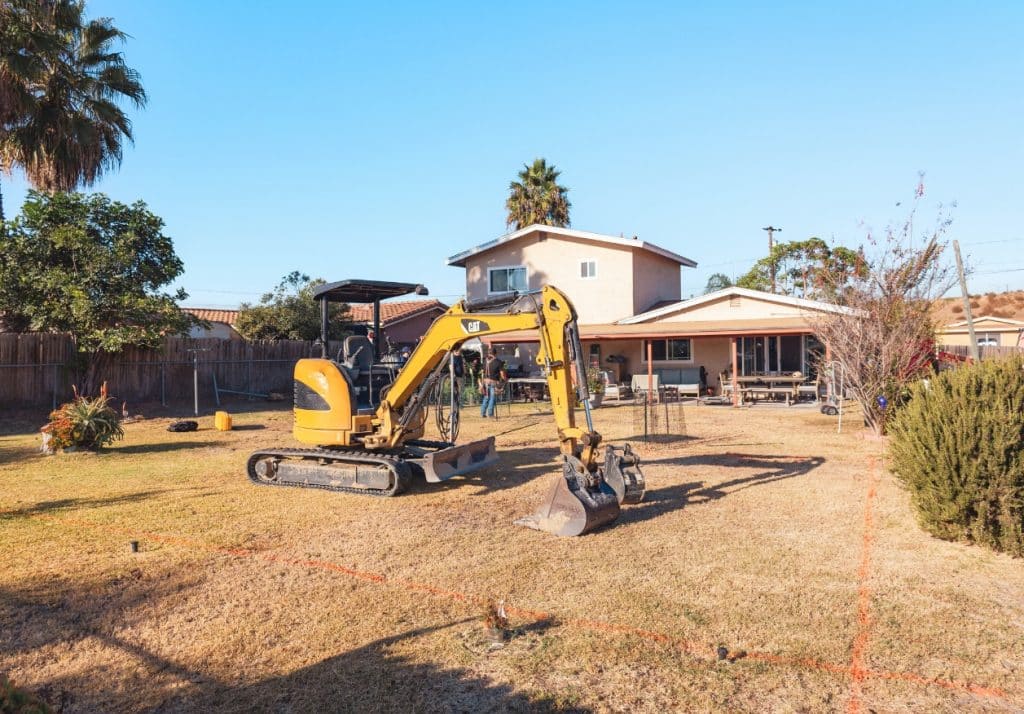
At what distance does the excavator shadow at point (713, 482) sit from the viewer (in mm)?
8703

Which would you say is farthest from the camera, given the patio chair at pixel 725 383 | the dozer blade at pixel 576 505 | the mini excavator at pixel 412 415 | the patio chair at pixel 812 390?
the patio chair at pixel 725 383

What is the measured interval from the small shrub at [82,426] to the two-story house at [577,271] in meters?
15.5

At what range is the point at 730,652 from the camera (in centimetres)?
476

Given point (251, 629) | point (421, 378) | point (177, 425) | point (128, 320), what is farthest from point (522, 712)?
point (128, 320)

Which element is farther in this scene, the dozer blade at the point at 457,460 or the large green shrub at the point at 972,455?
the dozer blade at the point at 457,460

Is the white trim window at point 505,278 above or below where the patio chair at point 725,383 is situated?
above

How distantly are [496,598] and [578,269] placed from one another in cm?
2311

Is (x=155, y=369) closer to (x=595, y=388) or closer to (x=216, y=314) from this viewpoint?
(x=595, y=388)

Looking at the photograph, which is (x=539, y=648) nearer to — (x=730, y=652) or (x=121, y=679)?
(x=730, y=652)

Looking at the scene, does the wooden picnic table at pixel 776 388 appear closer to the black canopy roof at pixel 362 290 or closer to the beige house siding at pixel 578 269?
the beige house siding at pixel 578 269

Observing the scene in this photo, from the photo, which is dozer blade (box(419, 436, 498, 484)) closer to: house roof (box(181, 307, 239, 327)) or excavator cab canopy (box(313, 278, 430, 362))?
excavator cab canopy (box(313, 278, 430, 362))

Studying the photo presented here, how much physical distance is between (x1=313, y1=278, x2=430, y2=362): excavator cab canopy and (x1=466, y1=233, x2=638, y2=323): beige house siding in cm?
1647

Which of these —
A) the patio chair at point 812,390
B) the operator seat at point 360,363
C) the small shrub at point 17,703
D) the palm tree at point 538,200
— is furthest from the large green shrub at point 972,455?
the palm tree at point 538,200

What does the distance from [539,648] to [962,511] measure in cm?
470
